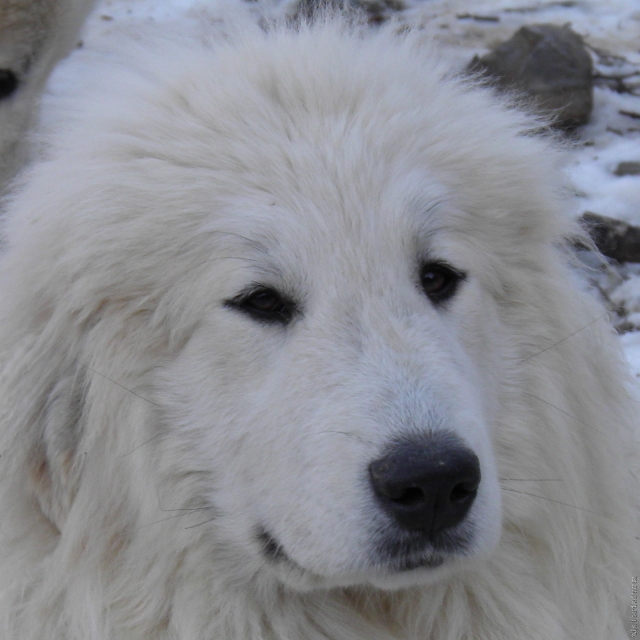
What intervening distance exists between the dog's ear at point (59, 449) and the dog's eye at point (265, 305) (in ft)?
1.71

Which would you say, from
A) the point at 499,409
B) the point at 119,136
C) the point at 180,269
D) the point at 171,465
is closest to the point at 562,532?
the point at 499,409

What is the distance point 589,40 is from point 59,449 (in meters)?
5.60

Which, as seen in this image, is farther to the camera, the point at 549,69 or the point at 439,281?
the point at 549,69

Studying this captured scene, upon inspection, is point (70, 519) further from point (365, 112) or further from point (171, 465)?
point (365, 112)

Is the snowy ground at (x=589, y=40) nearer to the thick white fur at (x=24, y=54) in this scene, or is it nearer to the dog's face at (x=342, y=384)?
the thick white fur at (x=24, y=54)

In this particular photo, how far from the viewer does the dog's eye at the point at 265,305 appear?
2.65m

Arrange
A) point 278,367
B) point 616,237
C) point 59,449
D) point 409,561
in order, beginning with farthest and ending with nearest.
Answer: point 616,237
point 59,449
point 278,367
point 409,561

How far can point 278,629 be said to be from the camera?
2.75m

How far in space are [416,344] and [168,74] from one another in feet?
3.99

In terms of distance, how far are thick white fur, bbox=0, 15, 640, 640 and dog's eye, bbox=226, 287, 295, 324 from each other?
3cm

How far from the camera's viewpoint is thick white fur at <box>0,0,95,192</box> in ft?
18.9

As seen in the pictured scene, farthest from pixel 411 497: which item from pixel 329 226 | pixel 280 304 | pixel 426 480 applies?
pixel 329 226

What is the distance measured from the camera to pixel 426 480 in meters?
2.25

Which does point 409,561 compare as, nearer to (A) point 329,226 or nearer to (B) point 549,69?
(A) point 329,226
